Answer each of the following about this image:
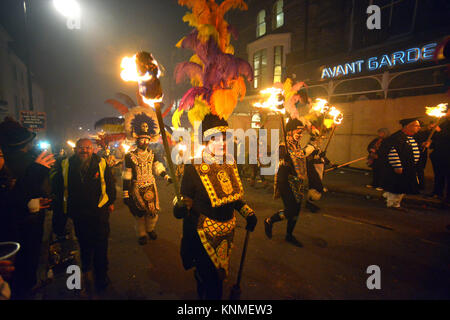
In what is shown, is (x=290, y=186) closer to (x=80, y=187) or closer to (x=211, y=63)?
(x=211, y=63)

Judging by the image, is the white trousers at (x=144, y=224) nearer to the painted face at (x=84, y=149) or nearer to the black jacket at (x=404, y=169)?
the painted face at (x=84, y=149)

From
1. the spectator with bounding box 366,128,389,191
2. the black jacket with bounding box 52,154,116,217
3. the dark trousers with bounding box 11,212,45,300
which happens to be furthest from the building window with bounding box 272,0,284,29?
the dark trousers with bounding box 11,212,45,300

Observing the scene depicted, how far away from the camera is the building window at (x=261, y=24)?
67.1 feet

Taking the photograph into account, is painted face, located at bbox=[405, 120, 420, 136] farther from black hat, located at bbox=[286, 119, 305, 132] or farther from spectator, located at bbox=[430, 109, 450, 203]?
black hat, located at bbox=[286, 119, 305, 132]

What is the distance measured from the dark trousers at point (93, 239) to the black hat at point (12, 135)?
131 cm

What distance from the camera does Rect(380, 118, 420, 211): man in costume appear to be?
6.50 meters

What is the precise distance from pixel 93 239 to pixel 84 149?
130 cm

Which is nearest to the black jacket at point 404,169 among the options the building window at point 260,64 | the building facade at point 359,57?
the building facade at point 359,57

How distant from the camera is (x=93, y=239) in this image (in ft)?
10.9

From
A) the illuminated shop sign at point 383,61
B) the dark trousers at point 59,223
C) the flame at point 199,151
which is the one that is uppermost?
the illuminated shop sign at point 383,61

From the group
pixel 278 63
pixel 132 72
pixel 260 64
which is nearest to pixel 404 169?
pixel 132 72

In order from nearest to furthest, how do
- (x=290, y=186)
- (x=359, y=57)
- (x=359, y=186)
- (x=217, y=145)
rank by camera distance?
(x=217, y=145)
(x=290, y=186)
(x=359, y=186)
(x=359, y=57)

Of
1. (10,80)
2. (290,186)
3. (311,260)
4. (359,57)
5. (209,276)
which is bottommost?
(311,260)

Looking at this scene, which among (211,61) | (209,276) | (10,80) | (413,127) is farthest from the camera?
(10,80)
